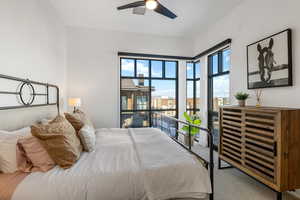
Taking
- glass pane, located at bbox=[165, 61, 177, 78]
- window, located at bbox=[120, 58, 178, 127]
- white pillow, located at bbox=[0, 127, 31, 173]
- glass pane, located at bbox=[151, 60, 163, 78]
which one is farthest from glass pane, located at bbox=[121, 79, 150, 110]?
white pillow, located at bbox=[0, 127, 31, 173]

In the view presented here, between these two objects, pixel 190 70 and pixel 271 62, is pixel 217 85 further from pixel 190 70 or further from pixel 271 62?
pixel 271 62

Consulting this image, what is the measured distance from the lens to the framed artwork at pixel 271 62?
6.66 ft

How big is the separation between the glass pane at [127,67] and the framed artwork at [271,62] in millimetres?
2730

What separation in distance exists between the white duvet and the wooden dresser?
3.17ft

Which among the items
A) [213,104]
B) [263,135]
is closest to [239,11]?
[213,104]

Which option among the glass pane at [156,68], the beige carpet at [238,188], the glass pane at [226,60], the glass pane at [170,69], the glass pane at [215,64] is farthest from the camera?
the glass pane at [170,69]

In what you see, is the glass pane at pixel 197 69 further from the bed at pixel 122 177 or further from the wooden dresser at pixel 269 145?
the bed at pixel 122 177

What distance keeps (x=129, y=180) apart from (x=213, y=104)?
325 centimetres

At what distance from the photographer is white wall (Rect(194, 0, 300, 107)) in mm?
1991

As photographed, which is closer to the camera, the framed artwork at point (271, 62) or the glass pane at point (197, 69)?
the framed artwork at point (271, 62)

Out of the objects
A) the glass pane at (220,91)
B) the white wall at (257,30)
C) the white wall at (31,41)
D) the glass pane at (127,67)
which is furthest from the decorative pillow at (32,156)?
the glass pane at (220,91)

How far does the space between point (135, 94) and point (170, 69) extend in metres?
1.28

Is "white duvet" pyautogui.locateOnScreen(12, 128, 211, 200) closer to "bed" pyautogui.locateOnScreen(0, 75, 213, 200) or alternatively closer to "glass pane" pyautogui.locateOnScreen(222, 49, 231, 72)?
"bed" pyautogui.locateOnScreen(0, 75, 213, 200)

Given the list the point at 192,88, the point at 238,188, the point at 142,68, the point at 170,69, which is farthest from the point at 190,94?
the point at 238,188
